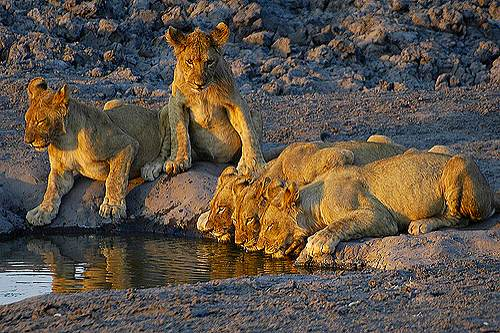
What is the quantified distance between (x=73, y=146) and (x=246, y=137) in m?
1.74

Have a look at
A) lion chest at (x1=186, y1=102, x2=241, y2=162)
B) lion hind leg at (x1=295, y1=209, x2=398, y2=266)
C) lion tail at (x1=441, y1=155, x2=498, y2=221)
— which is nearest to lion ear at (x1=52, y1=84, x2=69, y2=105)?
lion chest at (x1=186, y1=102, x2=241, y2=162)

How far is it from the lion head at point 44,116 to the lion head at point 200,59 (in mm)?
1237

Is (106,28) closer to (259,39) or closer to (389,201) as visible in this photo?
(259,39)

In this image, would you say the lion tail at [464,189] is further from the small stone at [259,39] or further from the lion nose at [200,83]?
the small stone at [259,39]

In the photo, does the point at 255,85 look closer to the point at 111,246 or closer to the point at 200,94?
the point at 200,94

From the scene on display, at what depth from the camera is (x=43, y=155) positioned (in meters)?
13.7

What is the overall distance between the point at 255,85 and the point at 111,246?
7.37 meters

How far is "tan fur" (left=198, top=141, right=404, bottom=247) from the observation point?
437 inches

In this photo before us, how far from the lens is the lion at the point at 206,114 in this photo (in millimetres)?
12666

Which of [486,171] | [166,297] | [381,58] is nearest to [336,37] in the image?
[381,58]

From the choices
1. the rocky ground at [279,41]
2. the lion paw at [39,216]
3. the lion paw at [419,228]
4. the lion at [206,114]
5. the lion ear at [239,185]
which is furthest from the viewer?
the rocky ground at [279,41]

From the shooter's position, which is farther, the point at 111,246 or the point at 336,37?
the point at 336,37

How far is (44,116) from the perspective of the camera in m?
12.2

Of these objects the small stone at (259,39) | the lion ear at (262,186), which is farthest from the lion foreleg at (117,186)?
the small stone at (259,39)
